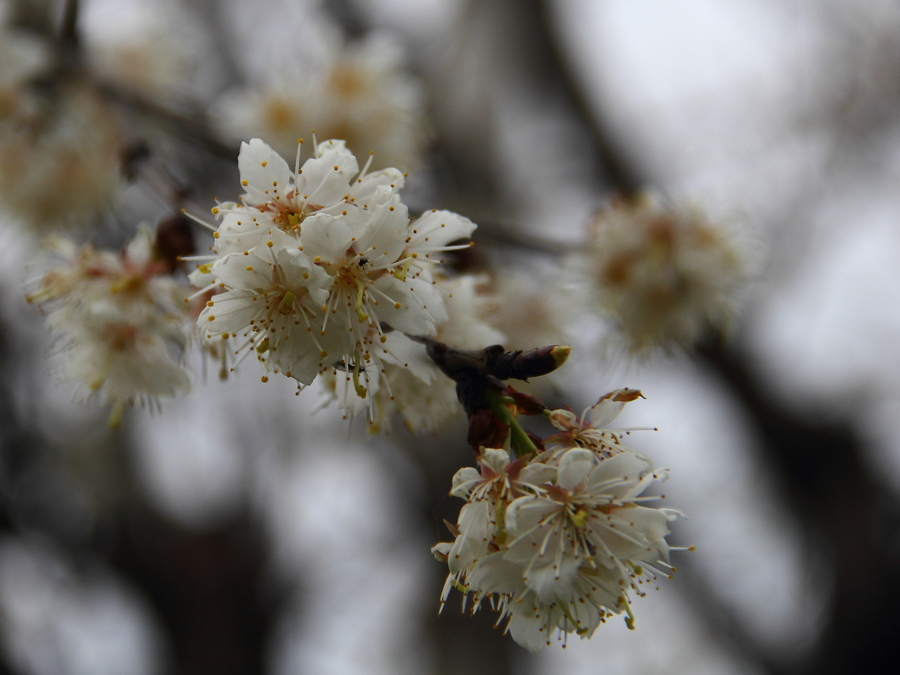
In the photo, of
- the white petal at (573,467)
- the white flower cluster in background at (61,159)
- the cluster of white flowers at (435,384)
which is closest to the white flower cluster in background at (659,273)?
the cluster of white flowers at (435,384)

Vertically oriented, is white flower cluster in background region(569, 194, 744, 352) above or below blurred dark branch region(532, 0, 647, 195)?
below

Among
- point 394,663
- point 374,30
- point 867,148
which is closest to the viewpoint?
point 867,148

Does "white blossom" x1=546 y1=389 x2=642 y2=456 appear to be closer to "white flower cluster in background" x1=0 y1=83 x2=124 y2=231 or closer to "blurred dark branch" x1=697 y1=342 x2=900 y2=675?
"white flower cluster in background" x1=0 y1=83 x2=124 y2=231

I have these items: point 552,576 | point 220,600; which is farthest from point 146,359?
point 220,600

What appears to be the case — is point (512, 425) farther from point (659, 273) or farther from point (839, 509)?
point (839, 509)

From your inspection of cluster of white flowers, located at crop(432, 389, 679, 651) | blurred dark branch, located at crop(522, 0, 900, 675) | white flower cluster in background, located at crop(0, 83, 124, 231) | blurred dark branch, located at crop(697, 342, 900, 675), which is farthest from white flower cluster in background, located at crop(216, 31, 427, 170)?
blurred dark branch, located at crop(697, 342, 900, 675)

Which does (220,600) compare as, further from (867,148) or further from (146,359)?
(867,148)

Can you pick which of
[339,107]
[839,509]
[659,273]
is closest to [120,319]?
[339,107]

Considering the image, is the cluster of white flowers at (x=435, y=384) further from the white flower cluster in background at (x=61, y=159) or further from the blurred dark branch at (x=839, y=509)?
the blurred dark branch at (x=839, y=509)
